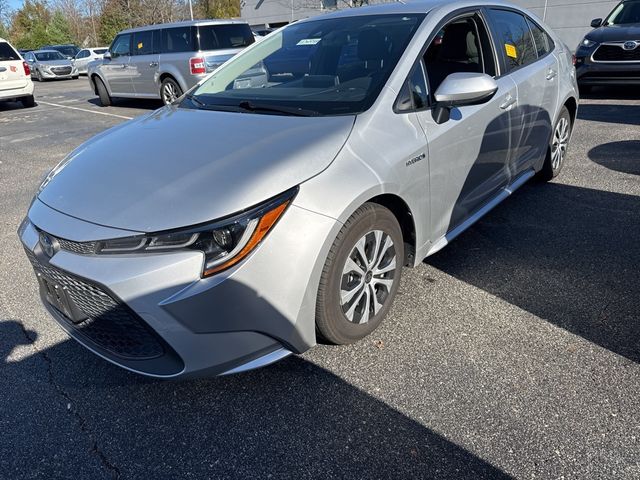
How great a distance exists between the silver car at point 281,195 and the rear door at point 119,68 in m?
9.17

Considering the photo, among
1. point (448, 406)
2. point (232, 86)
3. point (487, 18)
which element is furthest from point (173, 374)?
point (487, 18)

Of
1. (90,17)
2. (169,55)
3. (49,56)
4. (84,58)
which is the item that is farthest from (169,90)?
(90,17)

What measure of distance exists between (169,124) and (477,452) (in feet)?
7.59

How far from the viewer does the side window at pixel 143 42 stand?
10.8 m

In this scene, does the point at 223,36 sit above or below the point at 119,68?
above

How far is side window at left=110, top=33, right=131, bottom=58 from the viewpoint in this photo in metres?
11.5

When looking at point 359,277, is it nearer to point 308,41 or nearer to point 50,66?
point 308,41

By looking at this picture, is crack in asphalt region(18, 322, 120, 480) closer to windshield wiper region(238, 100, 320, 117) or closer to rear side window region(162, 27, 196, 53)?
windshield wiper region(238, 100, 320, 117)

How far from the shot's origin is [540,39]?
436cm

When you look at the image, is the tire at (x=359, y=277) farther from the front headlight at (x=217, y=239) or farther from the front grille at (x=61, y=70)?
the front grille at (x=61, y=70)

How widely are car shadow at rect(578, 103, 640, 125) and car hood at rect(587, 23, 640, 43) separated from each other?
1.12 meters

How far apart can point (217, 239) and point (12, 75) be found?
41.5 ft

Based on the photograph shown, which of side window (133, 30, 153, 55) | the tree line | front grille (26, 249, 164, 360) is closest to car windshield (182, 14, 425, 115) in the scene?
front grille (26, 249, 164, 360)

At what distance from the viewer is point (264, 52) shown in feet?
11.8
